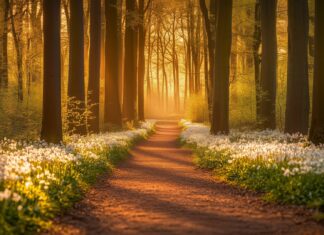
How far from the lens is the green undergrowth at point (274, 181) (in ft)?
23.5

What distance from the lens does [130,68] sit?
29.8 metres

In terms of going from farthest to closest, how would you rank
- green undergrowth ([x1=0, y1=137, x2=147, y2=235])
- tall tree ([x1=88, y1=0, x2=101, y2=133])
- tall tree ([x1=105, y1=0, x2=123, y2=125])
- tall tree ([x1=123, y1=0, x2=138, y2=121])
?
1. tall tree ([x1=123, y1=0, x2=138, y2=121])
2. tall tree ([x1=105, y1=0, x2=123, y2=125])
3. tall tree ([x1=88, y1=0, x2=101, y2=133])
4. green undergrowth ([x1=0, y1=137, x2=147, y2=235])

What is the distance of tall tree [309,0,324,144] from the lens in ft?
38.4

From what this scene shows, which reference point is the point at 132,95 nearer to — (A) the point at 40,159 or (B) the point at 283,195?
(A) the point at 40,159

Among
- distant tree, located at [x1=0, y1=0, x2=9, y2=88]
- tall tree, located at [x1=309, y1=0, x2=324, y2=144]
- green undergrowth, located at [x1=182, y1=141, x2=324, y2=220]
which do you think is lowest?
green undergrowth, located at [x1=182, y1=141, x2=324, y2=220]

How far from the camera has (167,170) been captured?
45.7 ft

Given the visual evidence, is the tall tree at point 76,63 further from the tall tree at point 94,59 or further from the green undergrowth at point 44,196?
the green undergrowth at point 44,196

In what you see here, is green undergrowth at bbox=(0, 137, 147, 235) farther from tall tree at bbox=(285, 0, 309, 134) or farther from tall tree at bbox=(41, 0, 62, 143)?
tall tree at bbox=(285, 0, 309, 134)

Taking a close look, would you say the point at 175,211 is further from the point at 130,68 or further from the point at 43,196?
the point at 130,68

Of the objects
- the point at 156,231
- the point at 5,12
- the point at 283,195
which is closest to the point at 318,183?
the point at 283,195

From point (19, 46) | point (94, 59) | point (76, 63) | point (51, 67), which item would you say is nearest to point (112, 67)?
point (94, 59)

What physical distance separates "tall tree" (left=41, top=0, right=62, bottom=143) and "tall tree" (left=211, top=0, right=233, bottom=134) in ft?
29.9

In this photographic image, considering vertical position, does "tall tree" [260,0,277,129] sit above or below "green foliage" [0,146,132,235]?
above

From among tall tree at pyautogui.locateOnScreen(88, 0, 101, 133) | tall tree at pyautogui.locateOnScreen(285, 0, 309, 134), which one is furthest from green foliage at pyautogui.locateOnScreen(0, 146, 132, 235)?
tall tree at pyautogui.locateOnScreen(88, 0, 101, 133)
